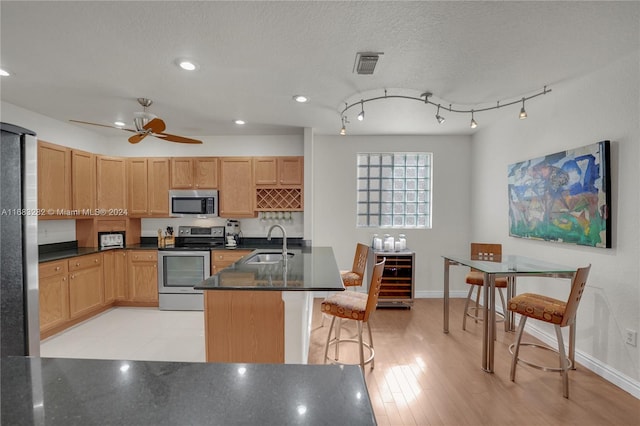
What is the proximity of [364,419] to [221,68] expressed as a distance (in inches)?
104

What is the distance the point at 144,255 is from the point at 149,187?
3.36ft

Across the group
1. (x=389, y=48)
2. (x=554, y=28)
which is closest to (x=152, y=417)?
(x=389, y=48)

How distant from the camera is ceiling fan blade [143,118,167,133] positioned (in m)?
2.70

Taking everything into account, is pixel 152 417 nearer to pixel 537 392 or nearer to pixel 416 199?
pixel 537 392

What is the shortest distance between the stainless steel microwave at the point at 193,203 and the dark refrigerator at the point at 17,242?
2598 mm

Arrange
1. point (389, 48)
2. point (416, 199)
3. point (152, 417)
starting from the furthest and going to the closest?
point (416, 199) < point (389, 48) < point (152, 417)

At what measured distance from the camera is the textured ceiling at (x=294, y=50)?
70.2 inches

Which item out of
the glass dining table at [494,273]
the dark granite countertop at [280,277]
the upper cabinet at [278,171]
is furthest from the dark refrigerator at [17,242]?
the glass dining table at [494,273]

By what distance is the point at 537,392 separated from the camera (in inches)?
90.4

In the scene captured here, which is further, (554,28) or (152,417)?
(554,28)

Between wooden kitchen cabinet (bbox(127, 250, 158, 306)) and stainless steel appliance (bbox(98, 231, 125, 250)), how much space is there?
0.99ft

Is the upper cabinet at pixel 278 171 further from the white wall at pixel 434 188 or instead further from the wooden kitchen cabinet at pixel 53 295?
the wooden kitchen cabinet at pixel 53 295

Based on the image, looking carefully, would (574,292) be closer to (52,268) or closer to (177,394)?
(177,394)

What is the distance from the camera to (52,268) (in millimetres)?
3256
